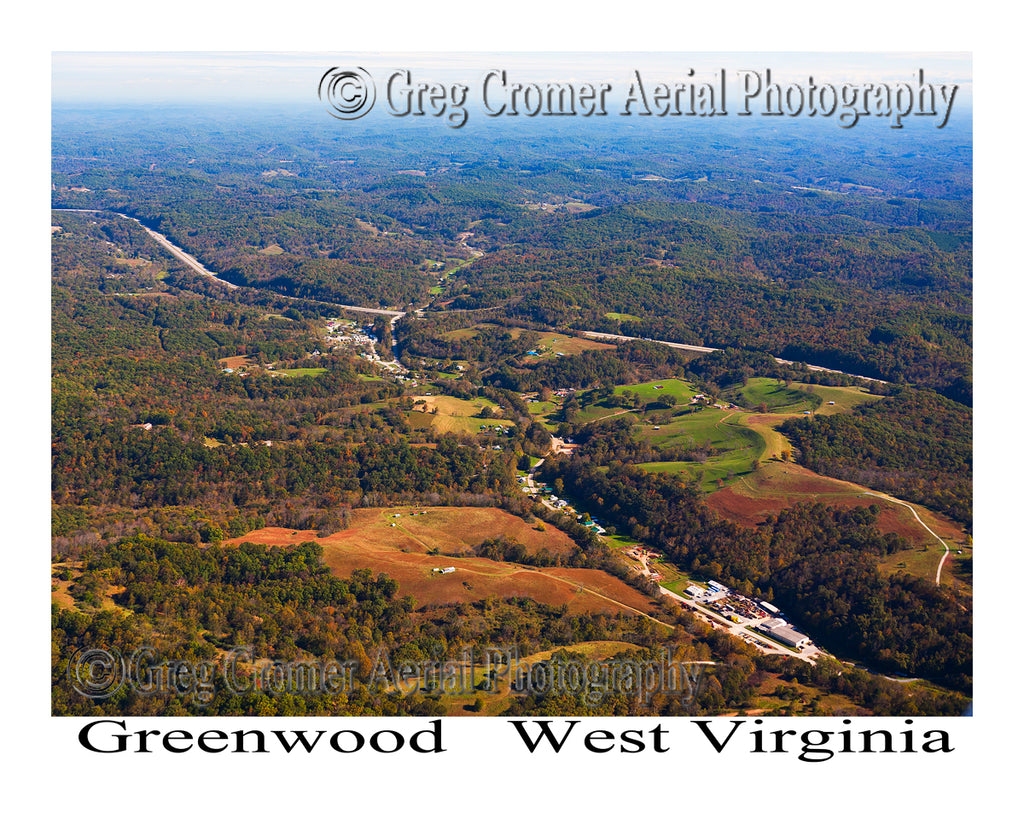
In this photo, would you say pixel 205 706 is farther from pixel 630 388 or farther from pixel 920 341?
pixel 920 341

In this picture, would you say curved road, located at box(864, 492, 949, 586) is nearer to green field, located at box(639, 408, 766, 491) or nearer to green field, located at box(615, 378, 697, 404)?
green field, located at box(639, 408, 766, 491)

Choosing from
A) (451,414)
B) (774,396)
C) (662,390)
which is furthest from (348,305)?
(774,396)

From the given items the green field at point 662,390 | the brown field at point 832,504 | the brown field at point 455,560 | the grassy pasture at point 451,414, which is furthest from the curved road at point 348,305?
the brown field at point 455,560

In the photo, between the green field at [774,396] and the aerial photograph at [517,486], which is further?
the green field at [774,396]

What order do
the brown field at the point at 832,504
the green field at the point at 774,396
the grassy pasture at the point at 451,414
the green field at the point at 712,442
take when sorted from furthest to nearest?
the green field at the point at 774,396
the grassy pasture at the point at 451,414
the green field at the point at 712,442
the brown field at the point at 832,504

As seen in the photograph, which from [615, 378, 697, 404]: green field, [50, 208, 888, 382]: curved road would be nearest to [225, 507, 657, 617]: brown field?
[615, 378, 697, 404]: green field

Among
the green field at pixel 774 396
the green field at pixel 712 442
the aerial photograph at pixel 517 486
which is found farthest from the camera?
the green field at pixel 774 396

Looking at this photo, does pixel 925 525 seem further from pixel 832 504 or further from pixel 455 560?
pixel 455 560

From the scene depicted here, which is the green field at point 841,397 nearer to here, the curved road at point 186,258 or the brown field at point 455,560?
the brown field at point 455,560
